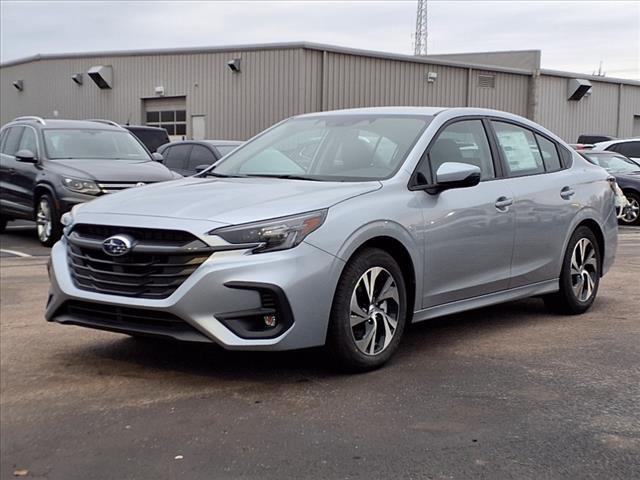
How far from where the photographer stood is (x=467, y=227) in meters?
5.29

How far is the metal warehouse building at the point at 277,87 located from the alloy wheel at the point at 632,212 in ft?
44.0

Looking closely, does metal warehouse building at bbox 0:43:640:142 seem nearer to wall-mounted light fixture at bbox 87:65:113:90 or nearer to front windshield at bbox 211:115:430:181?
wall-mounted light fixture at bbox 87:65:113:90

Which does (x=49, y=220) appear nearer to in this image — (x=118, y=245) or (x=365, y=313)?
(x=118, y=245)

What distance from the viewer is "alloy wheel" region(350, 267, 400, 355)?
15.0 ft

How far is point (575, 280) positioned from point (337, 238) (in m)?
2.83

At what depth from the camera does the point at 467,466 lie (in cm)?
340

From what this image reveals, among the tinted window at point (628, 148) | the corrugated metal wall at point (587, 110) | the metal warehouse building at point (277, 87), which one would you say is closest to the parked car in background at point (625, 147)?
the tinted window at point (628, 148)

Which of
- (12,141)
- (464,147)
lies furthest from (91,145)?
(464,147)

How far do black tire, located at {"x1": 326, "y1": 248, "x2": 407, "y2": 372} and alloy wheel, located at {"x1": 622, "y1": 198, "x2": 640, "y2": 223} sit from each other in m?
12.4

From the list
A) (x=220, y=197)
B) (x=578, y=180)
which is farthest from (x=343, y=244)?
(x=578, y=180)

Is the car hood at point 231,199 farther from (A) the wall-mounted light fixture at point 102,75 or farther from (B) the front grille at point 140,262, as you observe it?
(A) the wall-mounted light fixture at point 102,75

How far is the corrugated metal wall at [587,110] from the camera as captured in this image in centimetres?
3472

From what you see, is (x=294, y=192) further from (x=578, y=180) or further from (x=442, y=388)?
(x=578, y=180)

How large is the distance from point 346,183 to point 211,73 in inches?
1013
